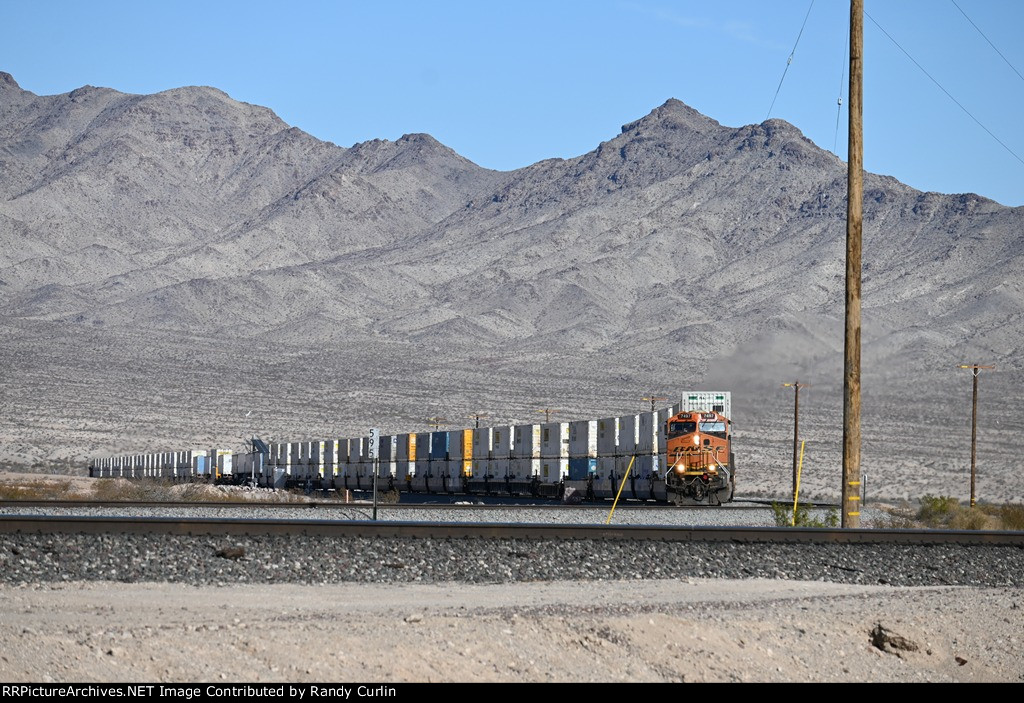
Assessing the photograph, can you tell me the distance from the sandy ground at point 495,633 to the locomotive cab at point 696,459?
1903 centimetres

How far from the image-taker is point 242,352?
141125mm

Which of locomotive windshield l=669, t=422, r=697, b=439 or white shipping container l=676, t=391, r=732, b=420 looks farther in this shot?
white shipping container l=676, t=391, r=732, b=420

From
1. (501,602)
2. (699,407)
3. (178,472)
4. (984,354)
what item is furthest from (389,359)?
(501,602)

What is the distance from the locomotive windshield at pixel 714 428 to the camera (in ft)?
111

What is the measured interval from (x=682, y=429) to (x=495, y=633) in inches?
938

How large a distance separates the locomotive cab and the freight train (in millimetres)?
25

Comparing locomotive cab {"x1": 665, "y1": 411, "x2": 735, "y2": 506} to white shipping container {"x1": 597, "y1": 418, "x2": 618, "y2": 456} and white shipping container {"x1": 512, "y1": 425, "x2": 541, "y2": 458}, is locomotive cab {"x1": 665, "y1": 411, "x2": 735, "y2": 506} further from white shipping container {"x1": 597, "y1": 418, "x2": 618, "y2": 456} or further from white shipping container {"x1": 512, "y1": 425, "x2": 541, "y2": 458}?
white shipping container {"x1": 512, "y1": 425, "x2": 541, "y2": 458}

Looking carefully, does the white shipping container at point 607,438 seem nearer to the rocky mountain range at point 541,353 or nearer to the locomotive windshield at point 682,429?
the locomotive windshield at point 682,429

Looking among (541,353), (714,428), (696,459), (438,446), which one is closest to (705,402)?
(714,428)

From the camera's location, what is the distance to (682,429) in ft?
111

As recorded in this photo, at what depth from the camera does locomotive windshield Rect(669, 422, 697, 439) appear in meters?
33.7

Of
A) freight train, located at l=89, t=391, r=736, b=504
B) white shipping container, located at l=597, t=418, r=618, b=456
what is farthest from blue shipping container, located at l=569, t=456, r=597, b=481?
white shipping container, located at l=597, t=418, r=618, b=456

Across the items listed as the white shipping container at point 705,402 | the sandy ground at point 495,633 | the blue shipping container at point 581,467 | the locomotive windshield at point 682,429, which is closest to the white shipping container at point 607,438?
the blue shipping container at point 581,467

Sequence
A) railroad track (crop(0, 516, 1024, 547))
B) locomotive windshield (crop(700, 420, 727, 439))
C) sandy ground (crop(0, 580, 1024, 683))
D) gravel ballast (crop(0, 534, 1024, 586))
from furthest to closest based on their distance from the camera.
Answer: locomotive windshield (crop(700, 420, 727, 439))
railroad track (crop(0, 516, 1024, 547))
gravel ballast (crop(0, 534, 1024, 586))
sandy ground (crop(0, 580, 1024, 683))
